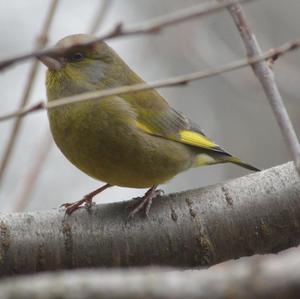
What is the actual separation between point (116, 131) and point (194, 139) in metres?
0.72

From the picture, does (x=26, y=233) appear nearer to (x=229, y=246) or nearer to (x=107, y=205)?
(x=107, y=205)

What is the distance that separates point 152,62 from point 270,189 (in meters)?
8.84

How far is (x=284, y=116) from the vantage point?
7.79ft

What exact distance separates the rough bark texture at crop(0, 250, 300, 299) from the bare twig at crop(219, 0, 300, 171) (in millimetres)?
1000

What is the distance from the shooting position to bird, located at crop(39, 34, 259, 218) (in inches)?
144

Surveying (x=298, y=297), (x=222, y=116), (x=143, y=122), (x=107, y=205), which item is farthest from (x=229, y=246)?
(x=222, y=116)

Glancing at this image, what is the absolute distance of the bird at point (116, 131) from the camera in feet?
12.0

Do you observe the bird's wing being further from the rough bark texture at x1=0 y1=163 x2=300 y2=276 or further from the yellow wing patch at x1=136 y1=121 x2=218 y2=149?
the rough bark texture at x1=0 y1=163 x2=300 y2=276

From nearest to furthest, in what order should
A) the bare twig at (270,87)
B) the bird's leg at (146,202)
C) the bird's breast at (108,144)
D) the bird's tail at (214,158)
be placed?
the bare twig at (270,87) → the bird's leg at (146,202) → the bird's breast at (108,144) → the bird's tail at (214,158)

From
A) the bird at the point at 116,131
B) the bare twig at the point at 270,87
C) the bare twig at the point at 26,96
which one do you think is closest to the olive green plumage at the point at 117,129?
the bird at the point at 116,131

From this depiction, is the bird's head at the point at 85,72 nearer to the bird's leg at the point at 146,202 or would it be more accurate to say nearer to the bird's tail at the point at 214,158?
the bird's tail at the point at 214,158

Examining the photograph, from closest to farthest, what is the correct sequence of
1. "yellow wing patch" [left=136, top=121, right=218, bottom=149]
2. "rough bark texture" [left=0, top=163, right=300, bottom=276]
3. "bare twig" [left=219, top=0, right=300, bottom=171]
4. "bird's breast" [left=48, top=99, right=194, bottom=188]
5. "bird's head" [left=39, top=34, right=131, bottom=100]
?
"bare twig" [left=219, top=0, right=300, bottom=171]
"rough bark texture" [left=0, top=163, right=300, bottom=276]
"bird's breast" [left=48, top=99, right=194, bottom=188]
"bird's head" [left=39, top=34, right=131, bottom=100]
"yellow wing patch" [left=136, top=121, right=218, bottom=149]

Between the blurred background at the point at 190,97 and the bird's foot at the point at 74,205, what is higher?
the blurred background at the point at 190,97

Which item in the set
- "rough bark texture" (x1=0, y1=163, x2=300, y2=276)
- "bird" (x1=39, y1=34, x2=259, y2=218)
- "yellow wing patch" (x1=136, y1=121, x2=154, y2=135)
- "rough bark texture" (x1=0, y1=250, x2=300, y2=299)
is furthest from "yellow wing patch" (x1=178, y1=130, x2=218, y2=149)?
"rough bark texture" (x1=0, y1=250, x2=300, y2=299)
